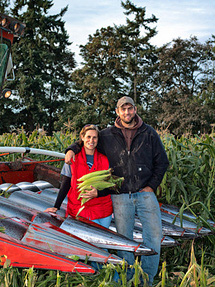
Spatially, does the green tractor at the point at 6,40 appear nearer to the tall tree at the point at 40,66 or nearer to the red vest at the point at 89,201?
the red vest at the point at 89,201

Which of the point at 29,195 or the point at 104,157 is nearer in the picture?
the point at 104,157

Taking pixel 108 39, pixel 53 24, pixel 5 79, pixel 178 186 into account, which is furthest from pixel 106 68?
pixel 178 186

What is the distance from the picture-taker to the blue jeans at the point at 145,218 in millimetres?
3412

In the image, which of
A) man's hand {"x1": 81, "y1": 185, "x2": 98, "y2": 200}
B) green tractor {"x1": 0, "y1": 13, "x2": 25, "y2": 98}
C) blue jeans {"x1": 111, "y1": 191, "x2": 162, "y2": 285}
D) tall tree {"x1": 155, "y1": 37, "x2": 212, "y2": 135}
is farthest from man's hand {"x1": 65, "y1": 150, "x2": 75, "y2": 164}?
tall tree {"x1": 155, "y1": 37, "x2": 212, "y2": 135}

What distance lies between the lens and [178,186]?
4.88 m

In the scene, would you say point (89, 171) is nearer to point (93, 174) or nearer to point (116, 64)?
point (93, 174)

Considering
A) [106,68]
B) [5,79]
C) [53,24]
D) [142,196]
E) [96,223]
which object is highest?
[53,24]

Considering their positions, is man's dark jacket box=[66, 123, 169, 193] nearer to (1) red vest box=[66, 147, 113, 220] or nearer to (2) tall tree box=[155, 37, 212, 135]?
(1) red vest box=[66, 147, 113, 220]

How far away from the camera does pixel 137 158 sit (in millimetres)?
3406

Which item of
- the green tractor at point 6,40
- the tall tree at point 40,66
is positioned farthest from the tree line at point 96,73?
the green tractor at point 6,40

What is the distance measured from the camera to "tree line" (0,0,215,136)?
1298 inches

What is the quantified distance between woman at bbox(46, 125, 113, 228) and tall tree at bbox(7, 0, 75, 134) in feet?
99.0

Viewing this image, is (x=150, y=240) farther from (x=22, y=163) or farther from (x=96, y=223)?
(x=22, y=163)

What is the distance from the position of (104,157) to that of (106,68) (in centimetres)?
3308
